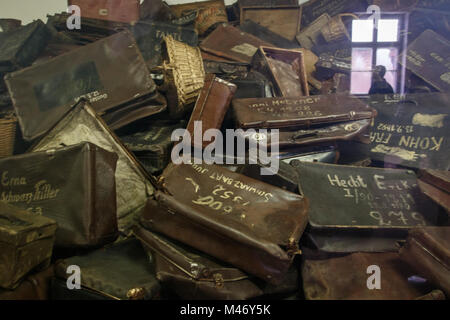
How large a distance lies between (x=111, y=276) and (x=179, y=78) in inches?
63.3

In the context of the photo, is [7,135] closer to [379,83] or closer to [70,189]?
[70,189]

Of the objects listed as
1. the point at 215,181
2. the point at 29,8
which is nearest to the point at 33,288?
the point at 215,181

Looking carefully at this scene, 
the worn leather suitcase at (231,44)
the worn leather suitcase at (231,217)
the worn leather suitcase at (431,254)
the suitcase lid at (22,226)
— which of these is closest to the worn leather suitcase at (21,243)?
the suitcase lid at (22,226)

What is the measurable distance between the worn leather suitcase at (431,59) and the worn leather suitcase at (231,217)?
8.36 feet

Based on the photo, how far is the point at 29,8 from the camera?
490 cm

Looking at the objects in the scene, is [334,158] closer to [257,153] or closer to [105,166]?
[257,153]

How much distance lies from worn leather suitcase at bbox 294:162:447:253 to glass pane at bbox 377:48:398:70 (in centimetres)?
187

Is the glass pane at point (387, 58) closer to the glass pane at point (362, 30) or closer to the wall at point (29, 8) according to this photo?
the glass pane at point (362, 30)

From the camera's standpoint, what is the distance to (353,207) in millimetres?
2131

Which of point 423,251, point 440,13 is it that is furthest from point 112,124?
point 440,13

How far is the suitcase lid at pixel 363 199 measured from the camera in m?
2.02

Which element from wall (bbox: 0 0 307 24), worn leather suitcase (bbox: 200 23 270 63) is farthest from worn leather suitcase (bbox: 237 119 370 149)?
wall (bbox: 0 0 307 24)

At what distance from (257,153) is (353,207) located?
724 mm

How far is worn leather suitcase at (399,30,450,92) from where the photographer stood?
3627 mm
